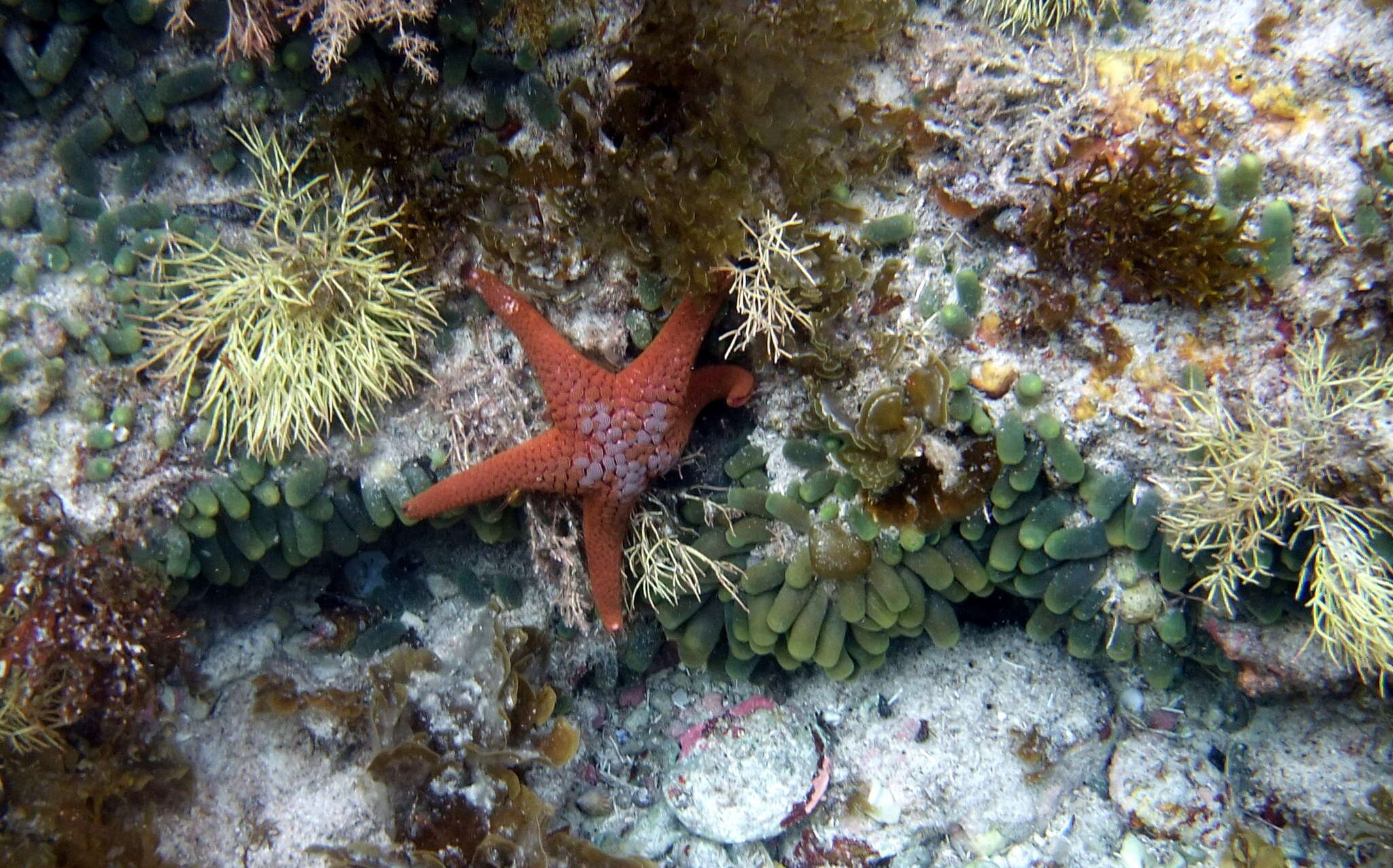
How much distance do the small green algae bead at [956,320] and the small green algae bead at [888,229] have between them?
14.8 inches

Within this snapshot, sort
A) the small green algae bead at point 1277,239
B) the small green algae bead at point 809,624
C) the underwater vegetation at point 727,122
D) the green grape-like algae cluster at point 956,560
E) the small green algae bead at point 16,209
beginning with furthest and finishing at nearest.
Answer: the small green algae bead at point 809,624, the green grape-like algae cluster at point 956,560, the small green algae bead at point 16,209, the underwater vegetation at point 727,122, the small green algae bead at point 1277,239

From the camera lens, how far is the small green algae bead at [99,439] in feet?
10.6

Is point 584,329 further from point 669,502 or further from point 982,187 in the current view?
point 982,187

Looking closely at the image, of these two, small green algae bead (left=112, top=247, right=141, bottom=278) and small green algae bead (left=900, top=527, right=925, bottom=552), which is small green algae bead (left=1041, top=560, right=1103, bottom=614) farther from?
small green algae bead (left=112, top=247, right=141, bottom=278)

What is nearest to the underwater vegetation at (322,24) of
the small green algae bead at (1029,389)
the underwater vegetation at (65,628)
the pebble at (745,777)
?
the underwater vegetation at (65,628)

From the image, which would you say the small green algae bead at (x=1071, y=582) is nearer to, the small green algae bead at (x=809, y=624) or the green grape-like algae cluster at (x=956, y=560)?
the green grape-like algae cluster at (x=956, y=560)

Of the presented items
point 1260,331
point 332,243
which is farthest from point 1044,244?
point 332,243

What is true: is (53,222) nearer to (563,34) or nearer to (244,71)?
(244,71)

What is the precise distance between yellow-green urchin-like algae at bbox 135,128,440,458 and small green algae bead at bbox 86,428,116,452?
0.33 metres

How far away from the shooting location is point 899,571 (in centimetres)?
365

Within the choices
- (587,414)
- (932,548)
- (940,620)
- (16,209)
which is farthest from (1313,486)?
(16,209)

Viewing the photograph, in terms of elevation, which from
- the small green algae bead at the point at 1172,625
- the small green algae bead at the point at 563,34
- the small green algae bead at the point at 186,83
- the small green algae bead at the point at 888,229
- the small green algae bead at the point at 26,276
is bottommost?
the small green algae bead at the point at 1172,625

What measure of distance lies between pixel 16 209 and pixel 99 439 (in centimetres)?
106

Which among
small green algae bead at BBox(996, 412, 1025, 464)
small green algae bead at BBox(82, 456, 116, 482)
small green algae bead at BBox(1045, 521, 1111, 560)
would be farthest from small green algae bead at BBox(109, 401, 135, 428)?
small green algae bead at BBox(1045, 521, 1111, 560)
